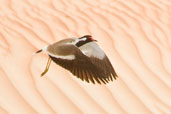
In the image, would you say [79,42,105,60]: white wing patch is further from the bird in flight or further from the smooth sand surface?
the smooth sand surface

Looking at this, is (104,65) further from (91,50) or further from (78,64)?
(78,64)

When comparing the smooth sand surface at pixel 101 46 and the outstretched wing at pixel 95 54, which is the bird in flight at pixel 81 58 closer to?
the outstretched wing at pixel 95 54

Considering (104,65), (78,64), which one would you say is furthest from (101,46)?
(78,64)

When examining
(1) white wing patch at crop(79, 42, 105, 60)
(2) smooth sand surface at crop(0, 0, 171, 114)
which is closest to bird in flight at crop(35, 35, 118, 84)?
(1) white wing patch at crop(79, 42, 105, 60)

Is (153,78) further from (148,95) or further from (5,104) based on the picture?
(5,104)

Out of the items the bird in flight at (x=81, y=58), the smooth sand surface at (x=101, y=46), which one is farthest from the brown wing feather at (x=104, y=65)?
the smooth sand surface at (x=101, y=46)
